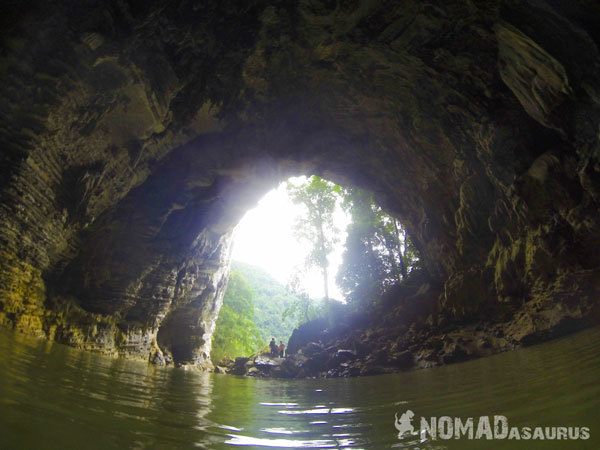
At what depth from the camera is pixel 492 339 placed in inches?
334

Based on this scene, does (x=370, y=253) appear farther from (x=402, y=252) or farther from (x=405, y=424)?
(x=405, y=424)

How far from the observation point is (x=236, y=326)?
1101 inches

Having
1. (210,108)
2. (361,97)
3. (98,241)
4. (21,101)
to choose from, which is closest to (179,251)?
(98,241)

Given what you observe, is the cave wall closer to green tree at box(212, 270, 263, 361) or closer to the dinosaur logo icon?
the dinosaur logo icon

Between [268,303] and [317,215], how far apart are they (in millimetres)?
48174

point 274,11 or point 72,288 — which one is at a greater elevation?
point 274,11

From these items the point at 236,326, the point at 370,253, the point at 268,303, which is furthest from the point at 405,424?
the point at 268,303

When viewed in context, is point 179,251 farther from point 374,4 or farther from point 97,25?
point 374,4

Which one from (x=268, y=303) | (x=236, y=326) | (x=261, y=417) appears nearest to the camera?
(x=261, y=417)

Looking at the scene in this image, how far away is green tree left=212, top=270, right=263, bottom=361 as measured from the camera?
2644cm

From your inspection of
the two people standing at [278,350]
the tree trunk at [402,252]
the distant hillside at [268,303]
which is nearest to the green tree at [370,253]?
the tree trunk at [402,252]

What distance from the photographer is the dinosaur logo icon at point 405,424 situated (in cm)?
192

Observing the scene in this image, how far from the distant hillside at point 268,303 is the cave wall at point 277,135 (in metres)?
42.0

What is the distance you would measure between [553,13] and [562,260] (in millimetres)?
5499
